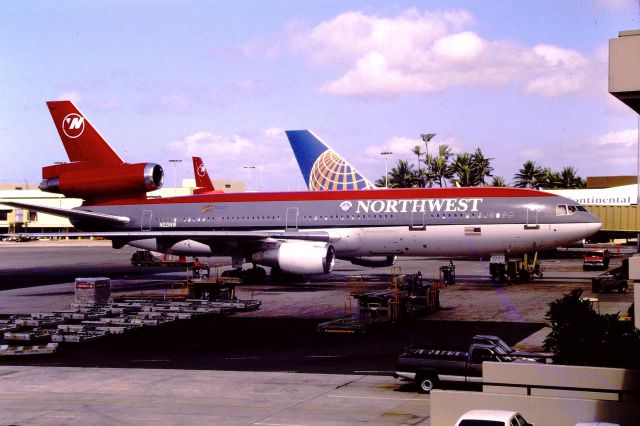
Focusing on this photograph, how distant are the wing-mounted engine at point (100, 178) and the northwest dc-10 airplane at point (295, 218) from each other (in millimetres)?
68

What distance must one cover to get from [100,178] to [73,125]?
405 centimetres

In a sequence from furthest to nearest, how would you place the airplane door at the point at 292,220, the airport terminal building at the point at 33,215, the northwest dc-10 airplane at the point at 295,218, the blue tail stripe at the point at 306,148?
the airport terminal building at the point at 33,215 → the blue tail stripe at the point at 306,148 → the airplane door at the point at 292,220 → the northwest dc-10 airplane at the point at 295,218

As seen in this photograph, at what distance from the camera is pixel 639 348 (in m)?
18.9

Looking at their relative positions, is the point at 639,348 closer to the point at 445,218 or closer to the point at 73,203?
the point at 445,218

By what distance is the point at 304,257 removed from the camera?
165 ft

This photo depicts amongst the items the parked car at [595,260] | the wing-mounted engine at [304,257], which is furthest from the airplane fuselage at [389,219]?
the parked car at [595,260]

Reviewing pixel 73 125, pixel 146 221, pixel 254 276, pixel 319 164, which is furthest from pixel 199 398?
pixel 319 164

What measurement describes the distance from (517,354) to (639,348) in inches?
202

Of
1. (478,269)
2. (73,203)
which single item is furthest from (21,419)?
(73,203)

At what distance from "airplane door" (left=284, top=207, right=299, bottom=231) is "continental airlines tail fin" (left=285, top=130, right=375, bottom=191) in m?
24.0

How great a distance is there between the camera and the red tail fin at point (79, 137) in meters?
57.7

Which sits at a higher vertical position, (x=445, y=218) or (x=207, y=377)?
(x=445, y=218)

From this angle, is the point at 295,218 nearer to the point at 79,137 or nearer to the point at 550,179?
the point at 79,137

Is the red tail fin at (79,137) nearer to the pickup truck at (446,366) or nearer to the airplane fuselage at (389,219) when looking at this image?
the airplane fuselage at (389,219)
